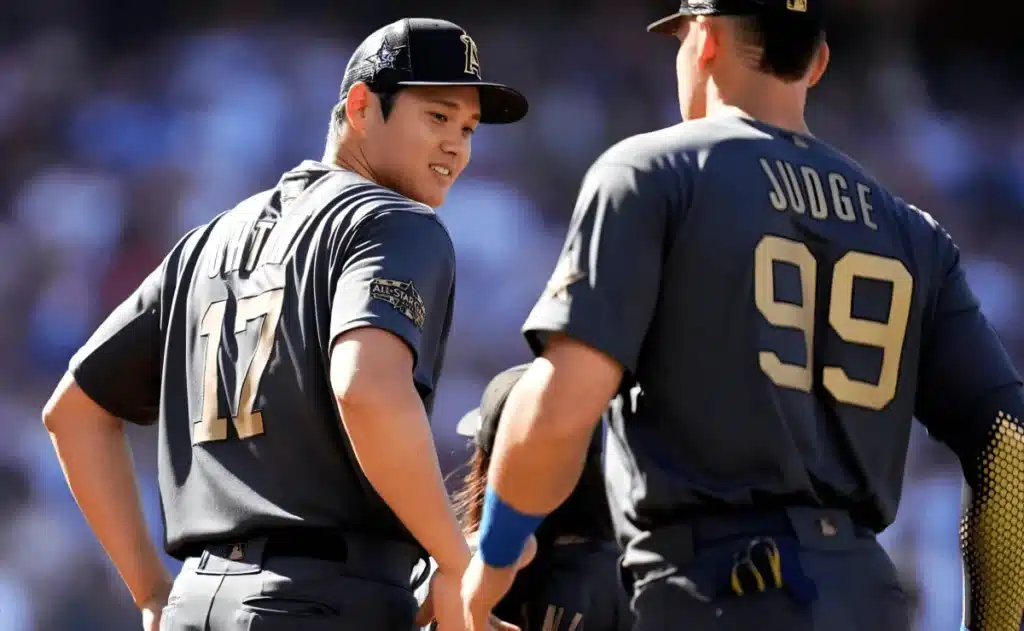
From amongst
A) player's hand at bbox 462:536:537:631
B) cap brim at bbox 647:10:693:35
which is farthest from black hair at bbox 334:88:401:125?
player's hand at bbox 462:536:537:631

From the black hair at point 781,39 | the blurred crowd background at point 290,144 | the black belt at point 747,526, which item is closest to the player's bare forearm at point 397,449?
the black belt at point 747,526

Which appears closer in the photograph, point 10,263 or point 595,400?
point 595,400

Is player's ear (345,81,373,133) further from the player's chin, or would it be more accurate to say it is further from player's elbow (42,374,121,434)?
player's elbow (42,374,121,434)

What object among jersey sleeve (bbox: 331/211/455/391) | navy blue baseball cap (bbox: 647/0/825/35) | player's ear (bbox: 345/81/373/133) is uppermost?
navy blue baseball cap (bbox: 647/0/825/35)

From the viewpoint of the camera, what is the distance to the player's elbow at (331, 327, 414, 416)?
261 cm

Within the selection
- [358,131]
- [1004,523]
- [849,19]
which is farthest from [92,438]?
[849,19]

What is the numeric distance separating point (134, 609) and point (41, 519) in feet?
Answer: 2.38

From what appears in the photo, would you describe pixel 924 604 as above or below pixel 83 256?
below

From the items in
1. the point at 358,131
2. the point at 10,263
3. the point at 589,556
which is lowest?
the point at 10,263

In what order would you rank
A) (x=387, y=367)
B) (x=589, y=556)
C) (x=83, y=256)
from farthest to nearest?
(x=83, y=256) → (x=589, y=556) → (x=387, y=367)

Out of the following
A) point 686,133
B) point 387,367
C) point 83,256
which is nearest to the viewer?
point 686,133

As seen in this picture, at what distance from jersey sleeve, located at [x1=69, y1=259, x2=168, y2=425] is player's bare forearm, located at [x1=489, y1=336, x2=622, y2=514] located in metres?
1.18

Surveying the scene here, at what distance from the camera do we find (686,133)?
7.98 feet

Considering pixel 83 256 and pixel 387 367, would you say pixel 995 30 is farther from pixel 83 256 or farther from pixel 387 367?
pixel 387 367
